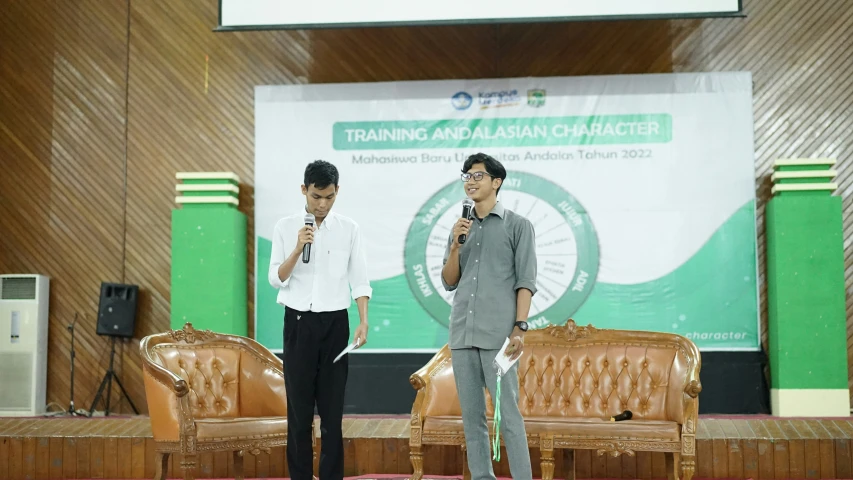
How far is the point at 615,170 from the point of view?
6719mm

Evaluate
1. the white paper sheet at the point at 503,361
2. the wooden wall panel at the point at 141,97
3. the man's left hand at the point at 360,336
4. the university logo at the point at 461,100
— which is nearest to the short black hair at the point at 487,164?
the white paper sheet at the point at 503,361

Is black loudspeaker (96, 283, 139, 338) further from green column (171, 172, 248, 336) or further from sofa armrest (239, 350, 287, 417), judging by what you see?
sofa armrest (239, 350, 287, 417)

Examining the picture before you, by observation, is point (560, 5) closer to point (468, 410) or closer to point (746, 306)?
point (746, 306)

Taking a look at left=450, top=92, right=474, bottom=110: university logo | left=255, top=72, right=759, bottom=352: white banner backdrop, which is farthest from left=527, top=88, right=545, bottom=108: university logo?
left=450, top=92, right=474, bottom=110: university logo

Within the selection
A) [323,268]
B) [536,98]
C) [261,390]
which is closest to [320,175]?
[323,268]

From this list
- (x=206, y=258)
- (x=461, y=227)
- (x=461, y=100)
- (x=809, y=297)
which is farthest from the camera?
(x=461, y=100)

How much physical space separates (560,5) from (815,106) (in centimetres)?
219

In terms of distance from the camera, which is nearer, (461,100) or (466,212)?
(466,212)

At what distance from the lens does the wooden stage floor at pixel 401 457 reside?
4.85 m

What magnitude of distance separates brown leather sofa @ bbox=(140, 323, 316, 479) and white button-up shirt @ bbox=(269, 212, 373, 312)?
100 centimetres

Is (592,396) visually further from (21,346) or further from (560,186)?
(21,346)

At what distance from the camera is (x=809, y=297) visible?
6.24 metres

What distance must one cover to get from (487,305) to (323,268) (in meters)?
0.74

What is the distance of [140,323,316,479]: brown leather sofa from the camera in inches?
166
